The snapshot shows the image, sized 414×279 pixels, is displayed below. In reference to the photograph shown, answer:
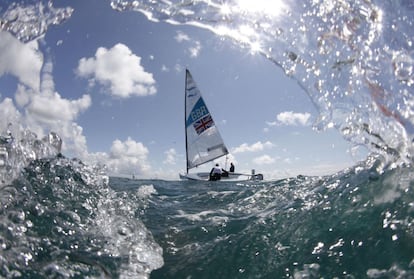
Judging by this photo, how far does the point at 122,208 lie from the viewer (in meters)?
5.89

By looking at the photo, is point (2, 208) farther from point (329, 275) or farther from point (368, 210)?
point (368, 210)

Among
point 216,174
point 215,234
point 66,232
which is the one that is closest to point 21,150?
point 66,232

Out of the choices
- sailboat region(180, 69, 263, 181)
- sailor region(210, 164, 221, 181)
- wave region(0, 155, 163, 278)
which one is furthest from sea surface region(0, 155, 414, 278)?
sailboat region(180, 69, 263, 181)

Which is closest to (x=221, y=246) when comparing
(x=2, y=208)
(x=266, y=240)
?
(x=266, y=240)

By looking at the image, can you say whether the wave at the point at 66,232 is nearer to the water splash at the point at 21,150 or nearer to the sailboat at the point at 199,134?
the water splash at the point at 21,150

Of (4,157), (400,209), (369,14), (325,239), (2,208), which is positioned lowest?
(325,239)

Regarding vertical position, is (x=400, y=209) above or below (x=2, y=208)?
below

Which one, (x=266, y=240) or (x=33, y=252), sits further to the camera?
(x=266, y=240)

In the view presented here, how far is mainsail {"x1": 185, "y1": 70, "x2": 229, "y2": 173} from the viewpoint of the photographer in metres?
27.4

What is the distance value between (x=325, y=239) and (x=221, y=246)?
128 centimetres

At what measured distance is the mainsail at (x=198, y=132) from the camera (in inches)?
1078

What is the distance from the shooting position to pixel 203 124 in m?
28.0

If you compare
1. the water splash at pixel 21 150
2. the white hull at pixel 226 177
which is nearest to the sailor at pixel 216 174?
the white hull at pixel 226 177

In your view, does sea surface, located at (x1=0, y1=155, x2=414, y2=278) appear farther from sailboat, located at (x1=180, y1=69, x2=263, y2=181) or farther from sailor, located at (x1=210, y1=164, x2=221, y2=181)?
sailboat, located at (x1=180, y1=69, x2=263, y2=181)
